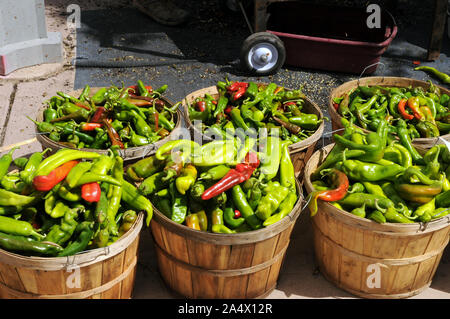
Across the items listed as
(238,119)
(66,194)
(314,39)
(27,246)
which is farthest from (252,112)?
(314,39)

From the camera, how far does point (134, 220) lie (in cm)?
309

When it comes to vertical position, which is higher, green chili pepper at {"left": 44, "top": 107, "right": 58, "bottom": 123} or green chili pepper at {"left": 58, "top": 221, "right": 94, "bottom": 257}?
green chili pepper at {"left": 44, "top": 107, "right": 58, "bottom": 123}

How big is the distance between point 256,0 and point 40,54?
314cm

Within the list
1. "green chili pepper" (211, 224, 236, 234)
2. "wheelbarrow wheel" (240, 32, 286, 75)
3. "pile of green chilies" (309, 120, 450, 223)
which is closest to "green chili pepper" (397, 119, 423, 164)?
"pile of green chilies" (309, 120, 450, 223)

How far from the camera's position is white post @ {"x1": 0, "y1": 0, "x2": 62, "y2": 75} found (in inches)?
247

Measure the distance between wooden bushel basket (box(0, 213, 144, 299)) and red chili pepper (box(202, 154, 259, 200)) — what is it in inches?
20.2

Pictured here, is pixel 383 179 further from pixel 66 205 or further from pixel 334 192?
pixel 66 205

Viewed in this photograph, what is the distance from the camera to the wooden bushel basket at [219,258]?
301cm

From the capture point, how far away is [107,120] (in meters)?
4.02

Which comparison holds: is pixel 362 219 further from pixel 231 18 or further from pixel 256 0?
pixel 231 18

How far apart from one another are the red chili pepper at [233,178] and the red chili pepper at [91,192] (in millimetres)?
676

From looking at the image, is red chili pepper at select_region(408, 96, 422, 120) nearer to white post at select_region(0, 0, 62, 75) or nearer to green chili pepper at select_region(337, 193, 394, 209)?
green chili pepper at select_region(337, 193, 394, 209)

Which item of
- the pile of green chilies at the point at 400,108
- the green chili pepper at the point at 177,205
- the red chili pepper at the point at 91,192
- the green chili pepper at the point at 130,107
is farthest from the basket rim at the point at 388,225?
the green chili pepper at the point at 130,107

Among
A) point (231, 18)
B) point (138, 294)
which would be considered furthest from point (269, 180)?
point (231, 18)
